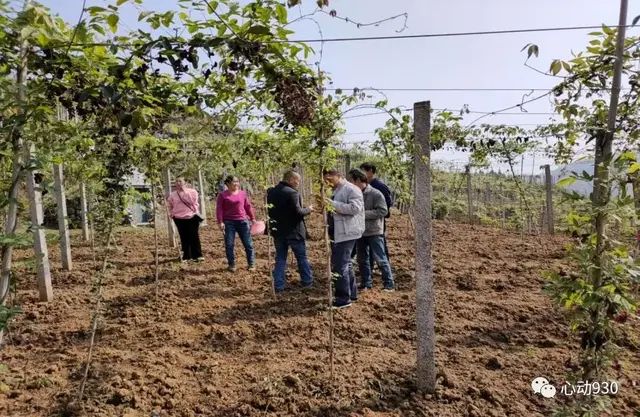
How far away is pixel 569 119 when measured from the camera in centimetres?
261

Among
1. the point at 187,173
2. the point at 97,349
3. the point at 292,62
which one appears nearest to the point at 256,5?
the point at 292,62

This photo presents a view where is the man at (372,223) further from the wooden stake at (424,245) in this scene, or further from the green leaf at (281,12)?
the green leaf at (281,12)

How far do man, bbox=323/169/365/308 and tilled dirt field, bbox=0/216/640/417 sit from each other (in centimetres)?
31

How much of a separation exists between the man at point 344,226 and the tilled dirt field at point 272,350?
312 mm

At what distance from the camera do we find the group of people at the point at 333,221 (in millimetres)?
4574

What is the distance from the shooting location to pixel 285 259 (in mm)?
5508

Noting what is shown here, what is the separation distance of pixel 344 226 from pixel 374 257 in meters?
1.04

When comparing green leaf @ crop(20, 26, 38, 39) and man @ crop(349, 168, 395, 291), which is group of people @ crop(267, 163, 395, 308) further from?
green leaf @ crop(20, 26, 38, 39)

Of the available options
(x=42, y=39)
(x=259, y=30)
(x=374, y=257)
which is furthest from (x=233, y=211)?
(x=259, y=30)

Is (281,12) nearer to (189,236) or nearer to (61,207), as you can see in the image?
(61,207)

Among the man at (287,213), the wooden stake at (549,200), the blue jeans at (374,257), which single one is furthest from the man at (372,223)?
the wooden stake at (549,200)

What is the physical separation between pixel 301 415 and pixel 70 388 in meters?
1.76

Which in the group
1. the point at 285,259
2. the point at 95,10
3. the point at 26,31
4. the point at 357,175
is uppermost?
the point at 95,10

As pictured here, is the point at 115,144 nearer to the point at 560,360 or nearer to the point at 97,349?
the point at 97,349
